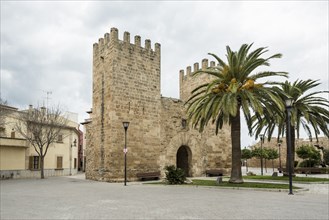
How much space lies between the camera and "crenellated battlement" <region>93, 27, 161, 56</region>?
21.9m

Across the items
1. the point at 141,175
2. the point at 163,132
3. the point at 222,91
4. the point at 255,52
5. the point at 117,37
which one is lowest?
the point at 141,175

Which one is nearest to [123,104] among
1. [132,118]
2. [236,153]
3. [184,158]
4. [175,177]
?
[132,118]

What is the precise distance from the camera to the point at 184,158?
2639cm

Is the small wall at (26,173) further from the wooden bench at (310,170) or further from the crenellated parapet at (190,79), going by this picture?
the wooden bench at (310,170)

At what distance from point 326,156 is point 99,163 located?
30.5 metres

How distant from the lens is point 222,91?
58.3 feet

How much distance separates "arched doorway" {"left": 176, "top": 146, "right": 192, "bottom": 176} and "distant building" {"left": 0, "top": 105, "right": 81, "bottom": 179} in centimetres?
1435

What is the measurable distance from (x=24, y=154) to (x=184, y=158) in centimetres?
1560

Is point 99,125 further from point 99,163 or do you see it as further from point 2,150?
point 2,150

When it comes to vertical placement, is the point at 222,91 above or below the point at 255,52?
below

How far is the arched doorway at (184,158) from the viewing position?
25823 mm

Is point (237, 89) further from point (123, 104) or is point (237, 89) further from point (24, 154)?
point (24, 154)

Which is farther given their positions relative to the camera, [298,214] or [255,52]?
[255,52]

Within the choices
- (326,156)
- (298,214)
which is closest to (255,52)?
(298,214)
